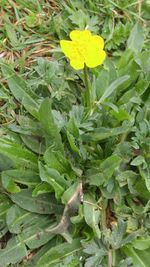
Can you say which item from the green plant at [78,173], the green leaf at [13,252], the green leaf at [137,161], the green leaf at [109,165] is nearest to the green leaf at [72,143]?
the green plant at [78,173]

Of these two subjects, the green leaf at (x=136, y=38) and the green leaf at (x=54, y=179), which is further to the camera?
the green leaf at (x=136, y=38)

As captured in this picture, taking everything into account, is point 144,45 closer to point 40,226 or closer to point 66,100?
point 66,100

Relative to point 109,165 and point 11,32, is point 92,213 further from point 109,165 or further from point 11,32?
point 11,32

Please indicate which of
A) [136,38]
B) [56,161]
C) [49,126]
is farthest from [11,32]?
[56,161]

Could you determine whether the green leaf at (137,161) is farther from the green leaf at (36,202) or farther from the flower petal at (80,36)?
the flower petal at (80,36)

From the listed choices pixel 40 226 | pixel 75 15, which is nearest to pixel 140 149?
pixel 40 226
